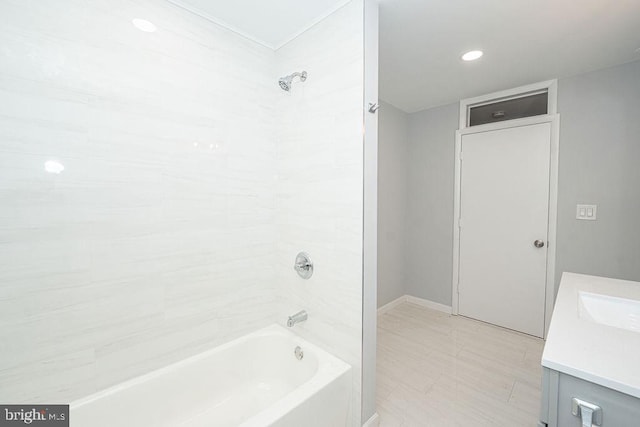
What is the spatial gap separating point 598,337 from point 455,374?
1362 millimetres

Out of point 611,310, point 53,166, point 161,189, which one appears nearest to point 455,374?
point 611,310

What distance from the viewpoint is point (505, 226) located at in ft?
8.80

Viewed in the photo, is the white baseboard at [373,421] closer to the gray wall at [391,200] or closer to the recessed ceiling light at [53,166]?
the gray wall at [391,200]

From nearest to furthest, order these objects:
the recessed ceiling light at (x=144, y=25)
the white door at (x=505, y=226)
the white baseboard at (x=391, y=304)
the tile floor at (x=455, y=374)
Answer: the recessed ceiling light at (x=144, y=25)
the tile floor at (x=455, y=374)
the white door at (x=505, y=226)
the white baseboard at (x=391, y=304)

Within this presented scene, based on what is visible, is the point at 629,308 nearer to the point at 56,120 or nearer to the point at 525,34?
the point at 525,34

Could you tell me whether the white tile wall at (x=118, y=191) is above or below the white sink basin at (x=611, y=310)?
above

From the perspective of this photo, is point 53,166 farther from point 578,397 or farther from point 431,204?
point 431,204

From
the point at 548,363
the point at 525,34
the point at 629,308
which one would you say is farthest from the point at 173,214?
the point at 525,34

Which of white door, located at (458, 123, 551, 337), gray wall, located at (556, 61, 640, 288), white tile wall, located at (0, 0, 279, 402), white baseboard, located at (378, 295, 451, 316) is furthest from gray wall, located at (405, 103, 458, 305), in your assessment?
white tile wall, located at (0, 0, 279, 402)

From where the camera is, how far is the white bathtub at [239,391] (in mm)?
1198

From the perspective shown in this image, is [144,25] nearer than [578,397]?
No

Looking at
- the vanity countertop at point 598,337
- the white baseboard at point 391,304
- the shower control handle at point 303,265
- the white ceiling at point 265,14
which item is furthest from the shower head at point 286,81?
the white baseboard at point 391,304

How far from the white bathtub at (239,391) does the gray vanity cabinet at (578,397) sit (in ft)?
2.93

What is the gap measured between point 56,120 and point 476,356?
3239mm
